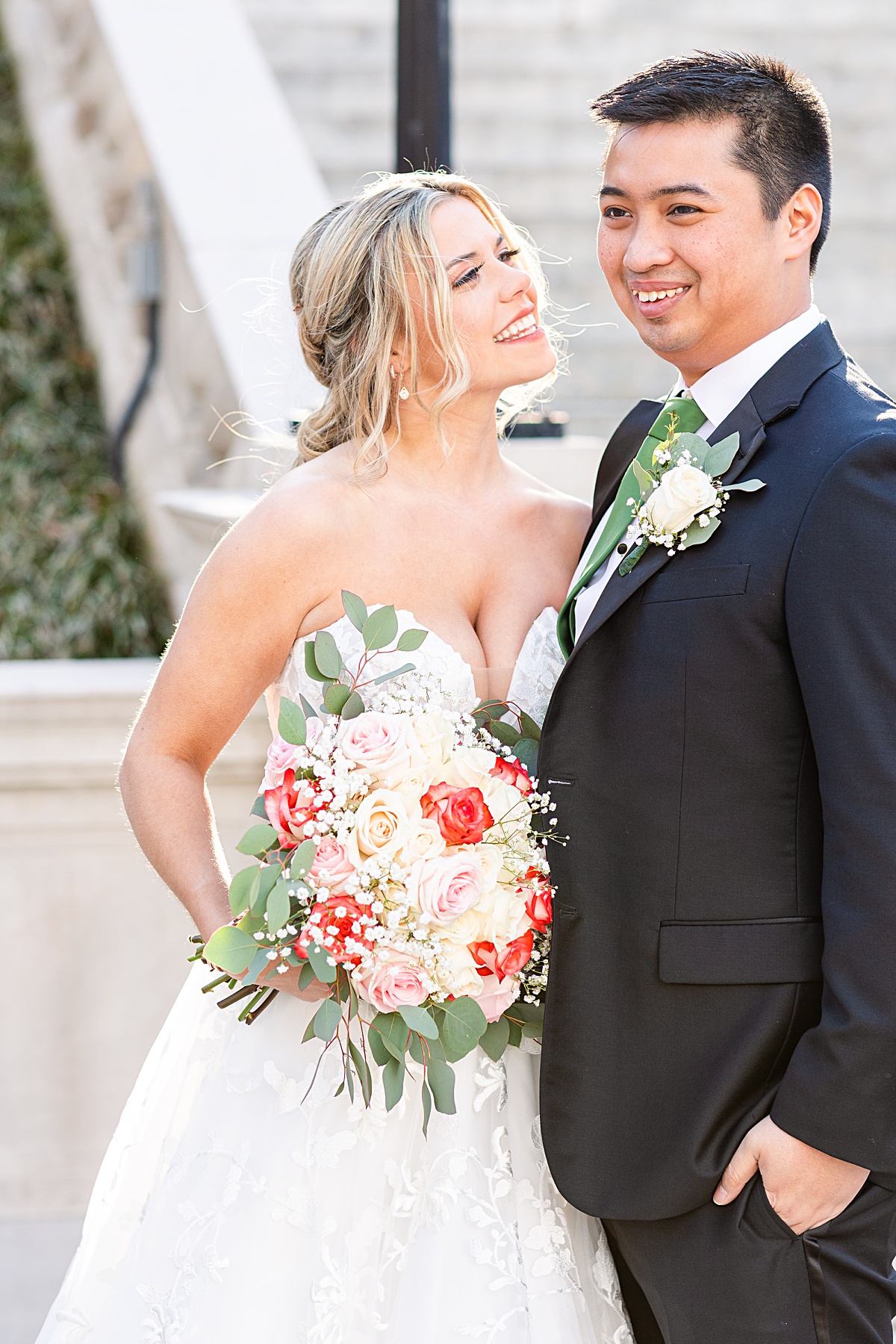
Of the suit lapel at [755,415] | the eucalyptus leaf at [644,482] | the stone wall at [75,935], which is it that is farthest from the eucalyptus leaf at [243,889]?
the stone wall at [75,935]

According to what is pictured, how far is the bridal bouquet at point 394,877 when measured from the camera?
200 centimetres

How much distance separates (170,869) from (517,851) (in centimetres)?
68

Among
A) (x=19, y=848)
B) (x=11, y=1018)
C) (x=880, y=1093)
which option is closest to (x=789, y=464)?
(x=880, y=1093)

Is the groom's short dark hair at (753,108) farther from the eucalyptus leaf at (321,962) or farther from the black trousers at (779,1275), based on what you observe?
the black trousers at (779,1275)

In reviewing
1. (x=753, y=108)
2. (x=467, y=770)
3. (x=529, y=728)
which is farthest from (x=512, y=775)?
(x=753, y=108)

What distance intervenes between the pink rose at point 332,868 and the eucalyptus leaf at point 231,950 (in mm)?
153

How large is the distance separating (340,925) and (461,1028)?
235 millimetres

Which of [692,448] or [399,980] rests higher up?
[692,448]

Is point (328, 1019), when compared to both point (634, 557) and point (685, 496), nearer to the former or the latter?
point (634, 557)

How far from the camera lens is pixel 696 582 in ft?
6.40

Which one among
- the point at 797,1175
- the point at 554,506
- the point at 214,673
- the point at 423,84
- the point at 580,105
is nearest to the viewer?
the point at 797,1175

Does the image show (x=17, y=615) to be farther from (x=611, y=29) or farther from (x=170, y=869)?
(x=611, y=29)

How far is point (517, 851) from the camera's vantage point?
2.08 metres

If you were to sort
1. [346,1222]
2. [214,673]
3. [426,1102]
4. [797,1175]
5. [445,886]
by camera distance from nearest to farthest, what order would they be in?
1. [797,1175]
2. [445,886]
3. [426,1102]
4. [346,1222]
5. [214,673]
